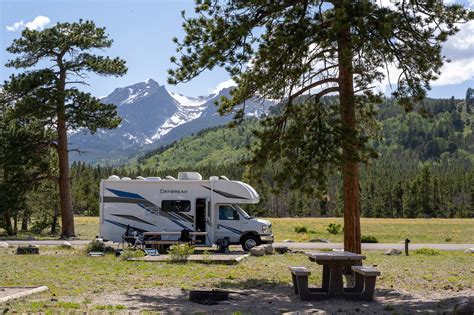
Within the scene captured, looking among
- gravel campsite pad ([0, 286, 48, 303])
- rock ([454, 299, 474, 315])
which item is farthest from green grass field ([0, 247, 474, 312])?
rock ([454, 299, 474, 315])

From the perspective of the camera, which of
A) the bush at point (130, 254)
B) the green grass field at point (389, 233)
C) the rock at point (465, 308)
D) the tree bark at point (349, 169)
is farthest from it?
the green grass field at point (389, 233)

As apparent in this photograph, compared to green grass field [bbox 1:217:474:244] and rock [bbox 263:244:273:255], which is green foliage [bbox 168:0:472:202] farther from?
green grass field [bbox 1:217:474:244]

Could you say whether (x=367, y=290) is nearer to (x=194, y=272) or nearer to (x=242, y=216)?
(x=194, y=272)

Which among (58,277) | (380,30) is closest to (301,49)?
(380,30)

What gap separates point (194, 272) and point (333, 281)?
16.6ft

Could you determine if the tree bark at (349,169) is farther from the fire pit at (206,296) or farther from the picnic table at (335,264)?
the fire pit at (206,296)

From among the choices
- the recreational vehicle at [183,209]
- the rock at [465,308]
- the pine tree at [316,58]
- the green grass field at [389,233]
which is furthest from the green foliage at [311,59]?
the green grass field at [389,233]

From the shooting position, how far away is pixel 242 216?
23672mm

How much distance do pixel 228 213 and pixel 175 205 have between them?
7.11 feet

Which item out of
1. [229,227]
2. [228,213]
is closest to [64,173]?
[228,213]

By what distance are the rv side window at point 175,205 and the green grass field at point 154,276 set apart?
16.7 ft

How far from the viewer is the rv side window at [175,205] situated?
77.9ft

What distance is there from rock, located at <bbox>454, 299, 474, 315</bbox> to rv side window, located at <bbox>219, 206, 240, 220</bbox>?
53.3 ft

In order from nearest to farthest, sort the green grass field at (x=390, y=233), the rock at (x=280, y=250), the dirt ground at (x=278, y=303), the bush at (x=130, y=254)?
the dirt ground at (x=278, y=303) < the bush at (x=130, y=254) < the rock at (x=280, y=250) < the green grass field at (x=390, y=233)
